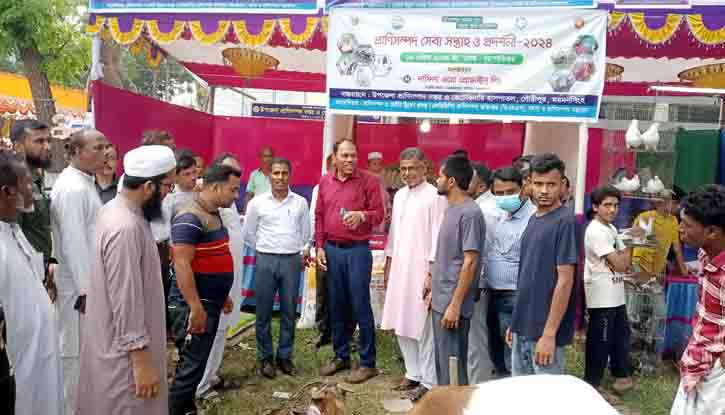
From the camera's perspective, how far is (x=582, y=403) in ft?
4.39

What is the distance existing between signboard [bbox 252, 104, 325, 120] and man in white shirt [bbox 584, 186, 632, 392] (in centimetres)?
742

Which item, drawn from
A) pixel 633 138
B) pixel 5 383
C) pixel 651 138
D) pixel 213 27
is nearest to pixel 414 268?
pixel 633 138

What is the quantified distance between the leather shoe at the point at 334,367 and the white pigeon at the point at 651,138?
10.5 ft

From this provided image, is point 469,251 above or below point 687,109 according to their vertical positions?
below

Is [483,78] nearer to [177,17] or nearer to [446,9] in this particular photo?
[446,9]

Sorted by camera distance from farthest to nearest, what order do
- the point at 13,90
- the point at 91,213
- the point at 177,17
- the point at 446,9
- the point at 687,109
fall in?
the point at 13,90
the point at 687,109
the point at 177,17
the point at 446,9
the point at 91,213

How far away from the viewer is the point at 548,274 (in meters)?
2.91

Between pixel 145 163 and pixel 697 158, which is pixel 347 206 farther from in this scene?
pixel 697 158

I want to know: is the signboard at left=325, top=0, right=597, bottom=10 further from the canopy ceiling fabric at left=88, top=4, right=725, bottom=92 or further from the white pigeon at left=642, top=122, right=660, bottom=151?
the white pigeon at left=642, top=122, right=660, bottom=151

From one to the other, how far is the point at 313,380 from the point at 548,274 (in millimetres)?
2365

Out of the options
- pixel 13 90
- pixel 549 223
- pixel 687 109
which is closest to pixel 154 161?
pixel 549 223

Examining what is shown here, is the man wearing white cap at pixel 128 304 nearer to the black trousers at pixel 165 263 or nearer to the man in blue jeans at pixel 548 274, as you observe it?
the man in blue jeans at pixel 548 274

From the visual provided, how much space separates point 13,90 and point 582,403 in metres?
18.6

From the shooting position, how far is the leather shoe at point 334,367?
4719 mm
